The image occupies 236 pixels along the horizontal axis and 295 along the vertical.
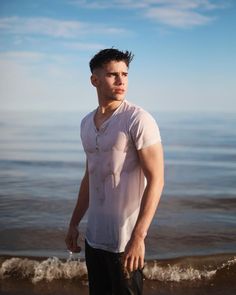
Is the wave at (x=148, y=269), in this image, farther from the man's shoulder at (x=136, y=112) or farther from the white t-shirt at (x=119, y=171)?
the man's shoulder at (x=136, y=112)

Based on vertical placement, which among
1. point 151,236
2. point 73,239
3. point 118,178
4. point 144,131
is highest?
point 144,131

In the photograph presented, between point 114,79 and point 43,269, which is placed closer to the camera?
point 114,79

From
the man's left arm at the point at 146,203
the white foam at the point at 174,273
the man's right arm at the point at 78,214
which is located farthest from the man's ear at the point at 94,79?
the white foam at the point at 174,273

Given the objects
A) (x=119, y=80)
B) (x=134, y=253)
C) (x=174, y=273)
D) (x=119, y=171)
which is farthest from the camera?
(x=174, y=273)

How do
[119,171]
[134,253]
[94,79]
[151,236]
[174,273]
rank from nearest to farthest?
1. [134,253]
2. [119,171]
3. [94,79]
4. [174,273]
5. [151,236]

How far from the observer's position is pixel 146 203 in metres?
2.59

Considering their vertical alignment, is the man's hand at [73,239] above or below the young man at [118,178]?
below

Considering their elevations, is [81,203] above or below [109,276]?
above

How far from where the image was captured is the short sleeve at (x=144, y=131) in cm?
261

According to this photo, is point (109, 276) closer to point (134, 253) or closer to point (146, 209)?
point (134, 253)

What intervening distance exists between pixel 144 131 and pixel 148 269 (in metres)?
4.13

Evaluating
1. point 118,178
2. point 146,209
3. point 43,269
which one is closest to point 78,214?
point 118,178

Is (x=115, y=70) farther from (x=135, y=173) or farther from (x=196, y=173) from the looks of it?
(x=196, y=173)

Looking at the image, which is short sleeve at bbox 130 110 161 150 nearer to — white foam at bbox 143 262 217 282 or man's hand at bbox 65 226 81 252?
man's hand at bbox 65 226 81 252
